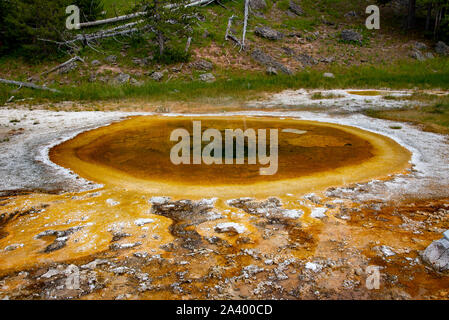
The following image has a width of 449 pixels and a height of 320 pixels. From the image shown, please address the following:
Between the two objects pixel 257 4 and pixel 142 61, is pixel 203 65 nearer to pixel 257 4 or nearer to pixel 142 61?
pixel 142 61

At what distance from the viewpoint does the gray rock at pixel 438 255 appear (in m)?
2.91

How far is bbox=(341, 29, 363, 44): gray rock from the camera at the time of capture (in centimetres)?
2390

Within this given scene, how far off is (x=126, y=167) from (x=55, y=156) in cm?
186

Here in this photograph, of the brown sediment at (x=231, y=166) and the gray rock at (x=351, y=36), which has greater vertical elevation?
the gray rock at (x=351, y=36)

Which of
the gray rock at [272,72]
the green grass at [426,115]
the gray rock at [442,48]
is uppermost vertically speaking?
the gray rock at [442,48]

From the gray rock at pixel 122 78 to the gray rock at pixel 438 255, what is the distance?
16.0 metres

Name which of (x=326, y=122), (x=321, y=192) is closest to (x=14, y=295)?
(x=321, y=192)

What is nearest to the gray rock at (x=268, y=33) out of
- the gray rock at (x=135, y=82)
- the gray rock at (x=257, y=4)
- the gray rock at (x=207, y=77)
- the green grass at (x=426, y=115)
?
the gray rock at (x=257, y=4)

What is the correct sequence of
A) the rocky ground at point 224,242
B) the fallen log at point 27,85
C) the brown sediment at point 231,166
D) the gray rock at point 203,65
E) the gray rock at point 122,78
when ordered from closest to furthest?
the rocky ground at point 224,242 → the brown sediment at point 231,166 → the fallen log at point 27,85 → the gray rock at point 122,78 → the gray rock at point 203,65

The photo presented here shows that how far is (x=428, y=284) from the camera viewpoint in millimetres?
2750

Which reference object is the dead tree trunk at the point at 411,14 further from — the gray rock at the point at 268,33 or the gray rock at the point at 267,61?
the gray rock at the point at 267,61

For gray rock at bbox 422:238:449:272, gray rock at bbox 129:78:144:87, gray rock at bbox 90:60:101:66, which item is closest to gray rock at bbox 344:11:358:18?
gray rock at bbox 129:78:144:87

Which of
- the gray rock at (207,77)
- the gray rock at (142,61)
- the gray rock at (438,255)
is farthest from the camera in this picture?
the gray rock at (142,61)

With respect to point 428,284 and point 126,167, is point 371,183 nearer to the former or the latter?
point 428,284
